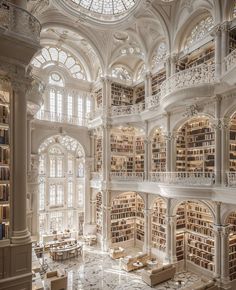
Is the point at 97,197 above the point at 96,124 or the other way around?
the other way around

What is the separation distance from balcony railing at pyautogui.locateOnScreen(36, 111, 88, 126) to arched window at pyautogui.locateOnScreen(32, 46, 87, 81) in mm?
2911

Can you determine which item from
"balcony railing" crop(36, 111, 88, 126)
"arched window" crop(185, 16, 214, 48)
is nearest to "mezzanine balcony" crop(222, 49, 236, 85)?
"arched window" crop(185, 16, 214, 48)

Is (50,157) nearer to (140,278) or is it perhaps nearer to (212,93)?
(140,278)

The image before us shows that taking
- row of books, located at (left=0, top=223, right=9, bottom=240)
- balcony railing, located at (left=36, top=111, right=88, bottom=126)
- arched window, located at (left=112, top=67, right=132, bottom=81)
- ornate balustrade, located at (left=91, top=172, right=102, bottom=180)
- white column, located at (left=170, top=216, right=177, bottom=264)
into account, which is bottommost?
white column, located at (left=170, top=216, right=177, bottom=264)

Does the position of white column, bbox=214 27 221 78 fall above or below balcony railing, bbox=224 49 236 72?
above

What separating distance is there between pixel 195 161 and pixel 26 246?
8.75 metres

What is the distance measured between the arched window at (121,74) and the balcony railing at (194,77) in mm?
6437

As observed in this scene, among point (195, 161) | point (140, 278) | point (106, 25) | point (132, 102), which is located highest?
point (106, 25)

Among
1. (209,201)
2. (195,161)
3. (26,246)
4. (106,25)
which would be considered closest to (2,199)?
(26,246)

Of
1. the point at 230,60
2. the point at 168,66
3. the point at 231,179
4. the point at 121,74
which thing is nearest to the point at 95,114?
the point at 121,74

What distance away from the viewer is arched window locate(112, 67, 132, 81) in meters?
16.1

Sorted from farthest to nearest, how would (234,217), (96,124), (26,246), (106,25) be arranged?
1. (96,124)
2. (106,25)
3. (234,217)
4. (26,246)

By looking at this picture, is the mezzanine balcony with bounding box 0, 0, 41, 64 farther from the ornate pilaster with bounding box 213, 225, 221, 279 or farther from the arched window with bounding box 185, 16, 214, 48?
the ornate pilaster with bounding box 213, 225, 221, 279

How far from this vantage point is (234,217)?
34.6 ft
